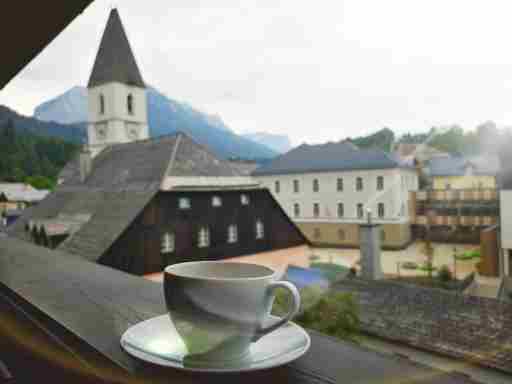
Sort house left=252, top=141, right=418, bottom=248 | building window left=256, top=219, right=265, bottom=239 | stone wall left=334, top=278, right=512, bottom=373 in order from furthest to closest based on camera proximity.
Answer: house left=252, top=141, right=418, bottom=248, building window left=256, top=219, right=265, bottom=239, stone wall left=334, top=278, right=512, bottom=373

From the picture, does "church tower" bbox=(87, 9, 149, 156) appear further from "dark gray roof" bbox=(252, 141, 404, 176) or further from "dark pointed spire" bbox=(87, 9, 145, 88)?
"dark gray roof" bbox=(252, 141, 404, 176)

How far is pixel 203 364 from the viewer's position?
0.68 ft

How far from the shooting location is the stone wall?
72.4 inches

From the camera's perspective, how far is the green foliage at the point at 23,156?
2828 millimetres

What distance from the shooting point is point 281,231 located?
563 cm

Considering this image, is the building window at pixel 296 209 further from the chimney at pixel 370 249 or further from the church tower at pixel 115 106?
the chimney at pixel 370 249

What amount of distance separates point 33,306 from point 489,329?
2.23 meters

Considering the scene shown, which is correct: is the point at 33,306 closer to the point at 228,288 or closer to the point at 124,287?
the point at 124,287

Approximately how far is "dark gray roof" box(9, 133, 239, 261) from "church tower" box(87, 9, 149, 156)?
1.73 m

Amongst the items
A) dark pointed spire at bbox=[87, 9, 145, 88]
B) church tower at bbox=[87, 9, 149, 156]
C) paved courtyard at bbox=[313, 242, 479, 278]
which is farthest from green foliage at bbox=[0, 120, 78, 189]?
paved courtyard at bbox=[313, 242, 479, 278]

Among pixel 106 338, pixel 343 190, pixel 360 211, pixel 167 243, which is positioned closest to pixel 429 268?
pixel 167 243

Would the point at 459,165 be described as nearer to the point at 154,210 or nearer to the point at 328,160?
the point at 328,160

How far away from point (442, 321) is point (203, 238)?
294cm

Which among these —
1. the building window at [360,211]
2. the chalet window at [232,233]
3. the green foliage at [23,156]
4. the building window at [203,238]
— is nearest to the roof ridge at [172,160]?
the building window at [203,238]
